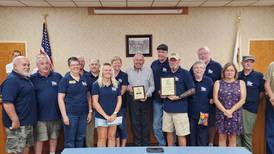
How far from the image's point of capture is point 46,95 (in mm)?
3340

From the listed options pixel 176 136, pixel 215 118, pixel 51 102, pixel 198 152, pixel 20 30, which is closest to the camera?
pixel 198 152

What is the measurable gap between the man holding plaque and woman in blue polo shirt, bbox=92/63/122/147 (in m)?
0.44

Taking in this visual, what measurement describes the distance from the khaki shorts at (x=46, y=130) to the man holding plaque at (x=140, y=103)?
3.61 feet

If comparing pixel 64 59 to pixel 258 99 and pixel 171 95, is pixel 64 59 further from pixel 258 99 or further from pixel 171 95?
pixel 258 99

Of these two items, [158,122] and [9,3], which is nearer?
[158,122]

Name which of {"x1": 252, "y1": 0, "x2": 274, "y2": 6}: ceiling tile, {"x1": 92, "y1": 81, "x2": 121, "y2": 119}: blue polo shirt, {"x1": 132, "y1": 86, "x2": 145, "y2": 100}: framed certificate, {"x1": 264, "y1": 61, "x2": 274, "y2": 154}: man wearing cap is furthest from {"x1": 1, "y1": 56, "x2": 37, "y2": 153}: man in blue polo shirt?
{"x1": 252, "y1": 0, "x2": 274, "y2": 6}: ceiling tile

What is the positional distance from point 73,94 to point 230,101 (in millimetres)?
2062

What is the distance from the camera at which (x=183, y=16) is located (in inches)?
267

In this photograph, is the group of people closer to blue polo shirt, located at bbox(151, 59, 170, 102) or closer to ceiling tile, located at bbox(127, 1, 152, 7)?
blue polo shirt, located at bbox(151, 59, 170, 102)

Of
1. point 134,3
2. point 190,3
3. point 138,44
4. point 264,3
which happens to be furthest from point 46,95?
point 264,3

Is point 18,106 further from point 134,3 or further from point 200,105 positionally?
point 134,3

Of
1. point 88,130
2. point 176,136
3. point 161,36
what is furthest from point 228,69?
point 161,36

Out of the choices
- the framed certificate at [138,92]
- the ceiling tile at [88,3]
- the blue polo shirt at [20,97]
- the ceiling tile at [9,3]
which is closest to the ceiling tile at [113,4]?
the ceiling tile at [88,3]

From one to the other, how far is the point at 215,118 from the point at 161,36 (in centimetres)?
359
